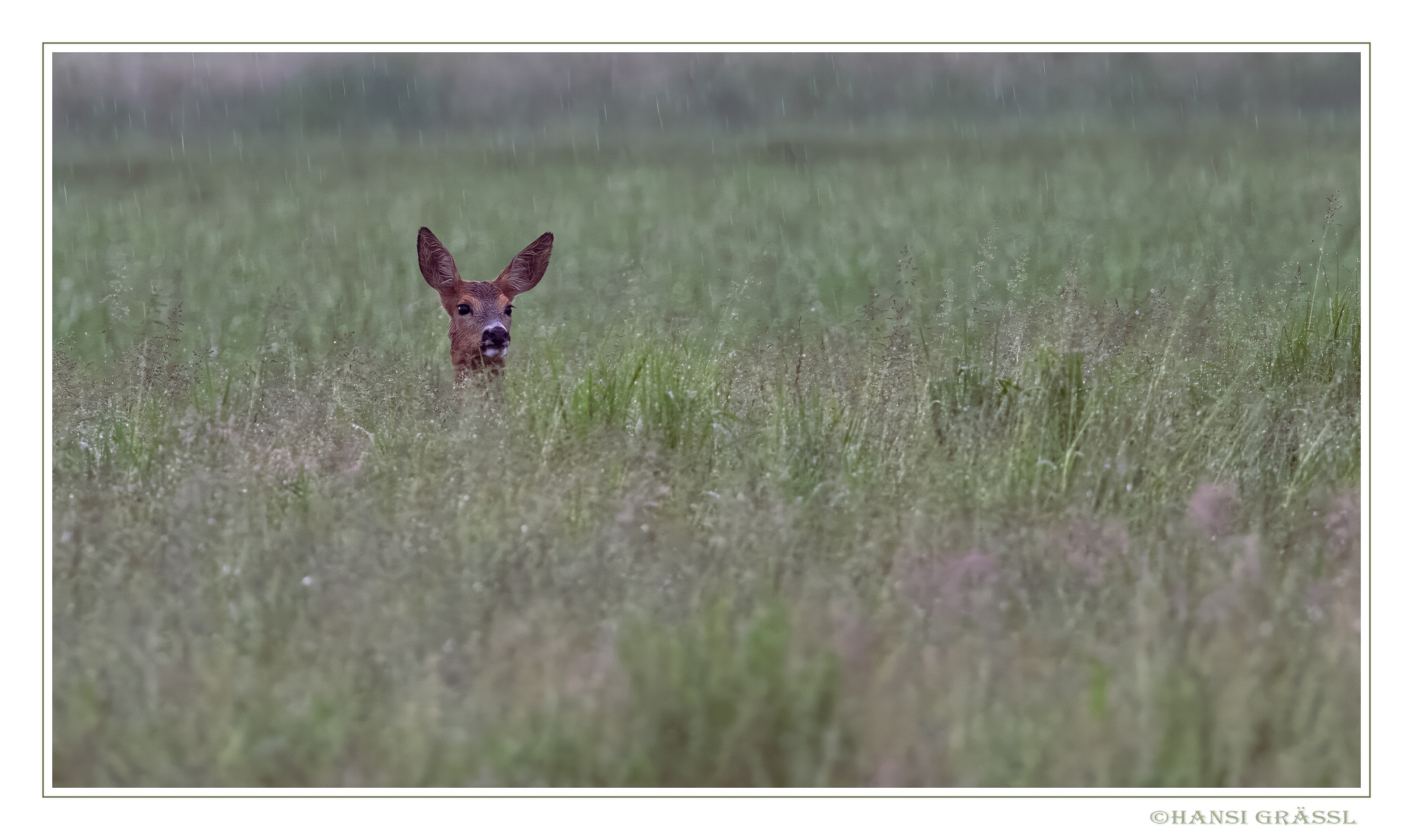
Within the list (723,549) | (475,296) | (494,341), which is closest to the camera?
(723,549)

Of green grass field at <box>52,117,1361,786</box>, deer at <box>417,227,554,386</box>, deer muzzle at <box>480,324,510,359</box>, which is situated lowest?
green grass field at <box>52,117,1361,786</box>

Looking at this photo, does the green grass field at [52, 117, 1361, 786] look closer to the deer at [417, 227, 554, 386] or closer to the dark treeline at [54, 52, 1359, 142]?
the deer at [417, 227, 554, 386]

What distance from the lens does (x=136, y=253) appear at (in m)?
11.4

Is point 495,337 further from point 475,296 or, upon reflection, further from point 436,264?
point 436,264

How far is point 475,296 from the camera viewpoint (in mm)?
6992

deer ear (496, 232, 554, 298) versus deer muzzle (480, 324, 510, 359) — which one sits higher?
deer ear (496, 232, 554, 298)

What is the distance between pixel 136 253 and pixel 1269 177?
36.6ft

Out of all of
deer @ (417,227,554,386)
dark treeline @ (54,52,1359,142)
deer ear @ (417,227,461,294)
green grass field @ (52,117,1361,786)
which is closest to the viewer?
green grass field @ (52,117,1361,786)

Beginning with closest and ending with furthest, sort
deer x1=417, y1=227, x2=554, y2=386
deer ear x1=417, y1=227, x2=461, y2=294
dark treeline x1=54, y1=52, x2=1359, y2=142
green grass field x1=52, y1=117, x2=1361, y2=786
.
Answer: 1. green grass field x1=52, y1=117, x2=1361, y2=786
2. deer x1=417, y1=227, x2=554, y2=386
3. deer ear x1=417, y1=227, x2=461, y2=294
4. dark treeline x1=54, y1=52, x2=1359, y2=142

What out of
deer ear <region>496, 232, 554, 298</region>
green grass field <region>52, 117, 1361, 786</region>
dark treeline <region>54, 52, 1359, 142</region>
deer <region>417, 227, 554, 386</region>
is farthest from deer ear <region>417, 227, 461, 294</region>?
dark treeline <region>54, 52, 1359, 142</region>

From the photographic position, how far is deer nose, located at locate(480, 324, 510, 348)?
6672mm

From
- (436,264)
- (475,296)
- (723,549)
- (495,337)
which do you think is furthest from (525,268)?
(723,549)

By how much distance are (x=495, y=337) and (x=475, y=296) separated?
0.42 meters

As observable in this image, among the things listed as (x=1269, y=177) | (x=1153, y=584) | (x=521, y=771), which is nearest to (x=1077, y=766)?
(x=1153, y=584)
